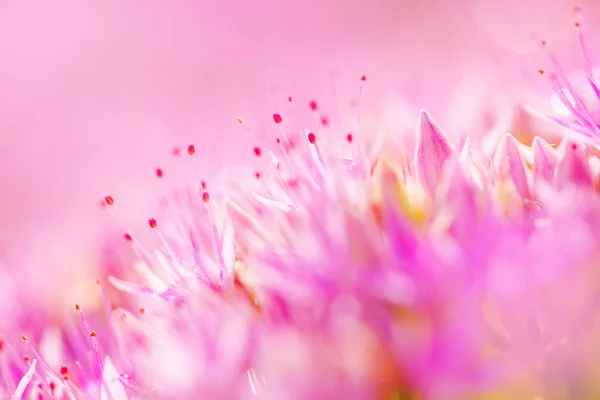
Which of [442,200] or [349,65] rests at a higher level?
[349,65]

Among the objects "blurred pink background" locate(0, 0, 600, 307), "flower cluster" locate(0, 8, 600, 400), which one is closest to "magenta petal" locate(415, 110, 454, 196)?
"flower cluster" locate(0, 8, 600, 400)

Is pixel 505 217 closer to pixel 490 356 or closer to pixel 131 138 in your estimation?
pixel 490 356

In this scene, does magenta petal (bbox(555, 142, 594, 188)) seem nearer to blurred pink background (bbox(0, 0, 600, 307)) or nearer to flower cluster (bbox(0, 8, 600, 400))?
flower cluster (bbox(0, 8, 600, 400))

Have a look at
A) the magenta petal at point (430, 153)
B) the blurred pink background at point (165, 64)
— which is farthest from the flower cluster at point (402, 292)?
the blurred pink background at point (165, 64)

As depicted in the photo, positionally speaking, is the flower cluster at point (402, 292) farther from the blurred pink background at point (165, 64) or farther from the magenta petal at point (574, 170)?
the blurred pink background at point (165, 64)

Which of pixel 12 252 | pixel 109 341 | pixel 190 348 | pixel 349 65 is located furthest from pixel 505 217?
pixel 349 65

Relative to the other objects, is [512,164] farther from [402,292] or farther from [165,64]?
[165,64]
